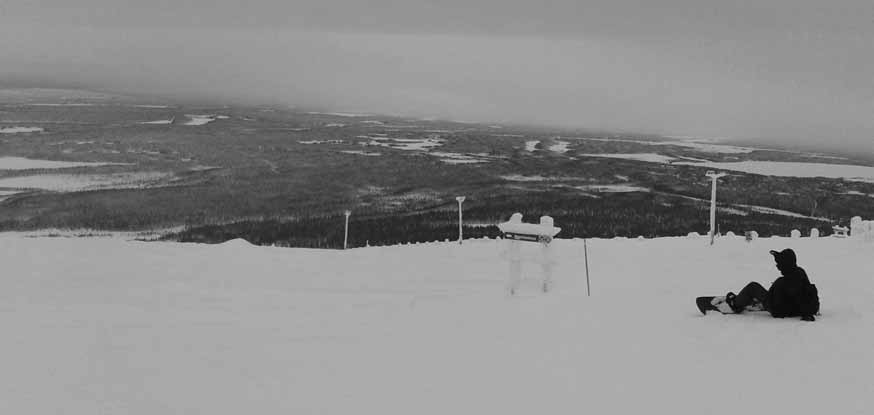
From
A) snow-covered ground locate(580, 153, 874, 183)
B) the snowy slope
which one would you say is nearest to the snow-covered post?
the snowy slope

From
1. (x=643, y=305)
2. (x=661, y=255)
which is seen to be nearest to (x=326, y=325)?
(x=643, y=305)

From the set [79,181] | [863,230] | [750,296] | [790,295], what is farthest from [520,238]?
[79,181]

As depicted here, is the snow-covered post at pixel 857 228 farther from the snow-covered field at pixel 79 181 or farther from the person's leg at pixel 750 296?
the snow-covered field at pixel 79 181

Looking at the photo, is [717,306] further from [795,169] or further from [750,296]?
[795,169]

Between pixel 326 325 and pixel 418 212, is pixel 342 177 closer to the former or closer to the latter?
pixel 418 212

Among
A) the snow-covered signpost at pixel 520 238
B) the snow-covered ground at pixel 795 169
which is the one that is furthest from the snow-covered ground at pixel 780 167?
the snow-covered signpost at pixel 520 238
